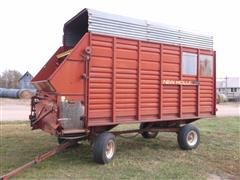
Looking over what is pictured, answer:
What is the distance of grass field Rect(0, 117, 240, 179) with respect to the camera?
25.2ft

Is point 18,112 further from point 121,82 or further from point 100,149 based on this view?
point 100,149

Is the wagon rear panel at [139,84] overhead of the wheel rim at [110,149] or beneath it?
overhead

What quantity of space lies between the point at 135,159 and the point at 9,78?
75.3 meters

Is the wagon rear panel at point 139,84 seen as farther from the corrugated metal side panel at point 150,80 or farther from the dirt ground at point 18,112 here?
the dirt ground at point 18,112

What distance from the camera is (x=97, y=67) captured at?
8.45 metres

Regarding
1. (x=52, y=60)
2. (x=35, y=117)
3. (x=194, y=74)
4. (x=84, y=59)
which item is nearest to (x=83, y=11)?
(x=84, y=59)

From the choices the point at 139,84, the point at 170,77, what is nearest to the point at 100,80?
the point at 139,84

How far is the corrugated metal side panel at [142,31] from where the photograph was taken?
848 cm

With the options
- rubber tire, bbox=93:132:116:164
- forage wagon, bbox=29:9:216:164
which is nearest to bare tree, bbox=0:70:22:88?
forage wagon, bbox=29:9:216:164

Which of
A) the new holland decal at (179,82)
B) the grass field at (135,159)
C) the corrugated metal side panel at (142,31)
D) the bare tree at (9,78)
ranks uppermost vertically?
the bare tree at (9,78)

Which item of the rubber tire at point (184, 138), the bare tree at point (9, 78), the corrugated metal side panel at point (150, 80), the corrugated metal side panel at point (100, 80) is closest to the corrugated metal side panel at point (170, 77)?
the corrugated metal side panel at point (150, 80)

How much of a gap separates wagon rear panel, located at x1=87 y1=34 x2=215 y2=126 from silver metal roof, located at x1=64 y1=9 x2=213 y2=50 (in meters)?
0.16

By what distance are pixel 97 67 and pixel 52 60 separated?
7.34ft

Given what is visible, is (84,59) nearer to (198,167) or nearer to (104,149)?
(104,149)
